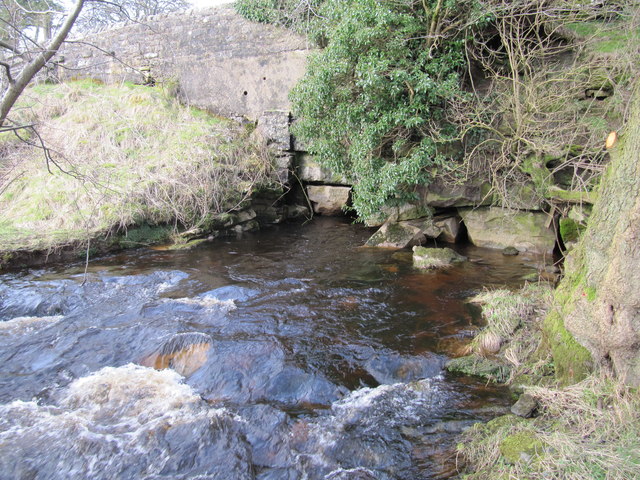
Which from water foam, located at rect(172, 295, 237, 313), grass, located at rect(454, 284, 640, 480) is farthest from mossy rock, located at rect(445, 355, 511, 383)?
water foam, located at rect(172, 295, 237, 313)

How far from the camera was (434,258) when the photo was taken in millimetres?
8102

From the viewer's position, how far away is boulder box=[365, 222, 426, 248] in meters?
9.45

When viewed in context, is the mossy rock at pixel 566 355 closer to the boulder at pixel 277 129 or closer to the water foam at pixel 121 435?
the water foam at pixel 121 435

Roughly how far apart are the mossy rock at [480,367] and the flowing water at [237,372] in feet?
0.52

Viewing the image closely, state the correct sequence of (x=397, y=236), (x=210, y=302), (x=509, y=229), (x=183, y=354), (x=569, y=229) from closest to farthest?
(x=183, y=354) → (x=210, y=302) → (x=569, y=229) → (x=509, y=229) → (x=397, y=236)

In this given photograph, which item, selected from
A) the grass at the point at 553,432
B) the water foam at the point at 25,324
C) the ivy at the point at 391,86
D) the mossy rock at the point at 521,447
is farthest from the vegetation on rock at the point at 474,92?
the water foam at the point at 25,324

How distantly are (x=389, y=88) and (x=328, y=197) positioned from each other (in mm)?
4456

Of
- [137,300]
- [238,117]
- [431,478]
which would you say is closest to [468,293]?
[431,478]

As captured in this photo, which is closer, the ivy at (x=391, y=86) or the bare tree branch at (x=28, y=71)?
the bare tree branch at (x=28, y=71)

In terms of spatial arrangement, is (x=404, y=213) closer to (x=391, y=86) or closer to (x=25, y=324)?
(x=391, y=86)

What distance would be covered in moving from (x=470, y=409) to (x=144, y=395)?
319 centimetres

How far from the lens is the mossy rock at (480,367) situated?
14.7 ft

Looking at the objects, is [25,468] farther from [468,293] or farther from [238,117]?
[238,117]

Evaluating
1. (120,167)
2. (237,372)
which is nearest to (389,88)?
(237,372)
